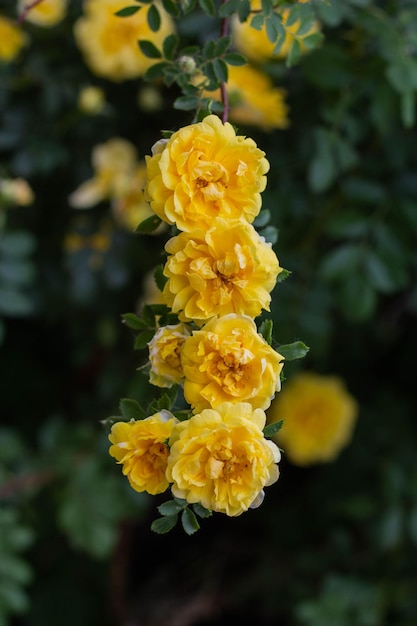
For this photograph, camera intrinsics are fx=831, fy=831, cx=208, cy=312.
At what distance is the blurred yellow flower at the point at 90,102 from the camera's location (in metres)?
1.18

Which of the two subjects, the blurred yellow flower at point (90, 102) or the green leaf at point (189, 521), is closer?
the green leaf at point (189, 521)

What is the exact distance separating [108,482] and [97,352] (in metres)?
0.31

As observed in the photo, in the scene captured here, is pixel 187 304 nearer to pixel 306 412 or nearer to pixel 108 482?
pixel 108 482

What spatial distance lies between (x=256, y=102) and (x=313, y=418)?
0.64 m

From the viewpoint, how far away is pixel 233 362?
542 millimetres

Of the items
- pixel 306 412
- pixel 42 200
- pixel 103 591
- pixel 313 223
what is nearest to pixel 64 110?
pixel 42 200

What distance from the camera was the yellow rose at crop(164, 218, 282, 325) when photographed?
0.55 metres

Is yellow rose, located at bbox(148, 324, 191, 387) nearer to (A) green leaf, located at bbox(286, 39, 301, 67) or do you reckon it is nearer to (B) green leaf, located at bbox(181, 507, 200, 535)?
(B) green leaf, located at bbox(181, 507, 200, 535)

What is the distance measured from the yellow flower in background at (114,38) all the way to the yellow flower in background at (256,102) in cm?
12

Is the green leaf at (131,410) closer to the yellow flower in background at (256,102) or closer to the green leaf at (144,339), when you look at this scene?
the green leaf at (144,339)

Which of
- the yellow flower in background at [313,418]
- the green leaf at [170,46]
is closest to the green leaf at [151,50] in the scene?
the green leaf at [170,46]

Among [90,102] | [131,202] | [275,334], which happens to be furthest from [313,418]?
[90,102]

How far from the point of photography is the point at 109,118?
4.34 feet

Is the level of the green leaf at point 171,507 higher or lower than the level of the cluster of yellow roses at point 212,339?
lower
